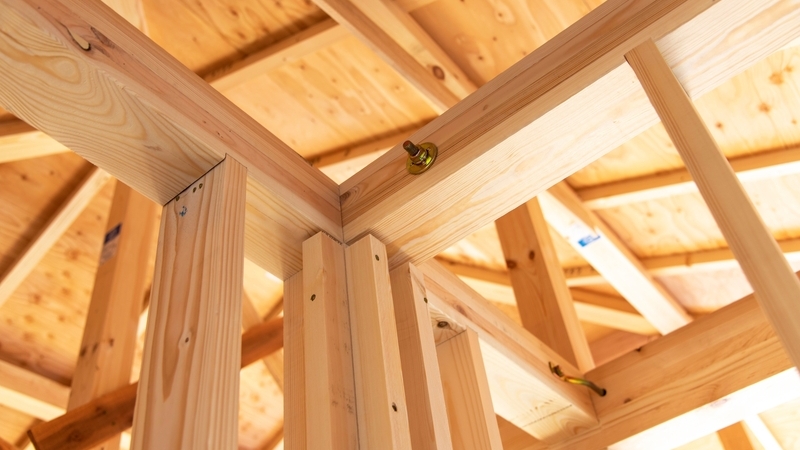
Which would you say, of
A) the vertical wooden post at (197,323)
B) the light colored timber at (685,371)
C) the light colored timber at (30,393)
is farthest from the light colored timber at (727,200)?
the light colored timber at (30,393)

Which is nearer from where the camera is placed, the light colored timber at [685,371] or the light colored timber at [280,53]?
the light colored timber at [685,371]

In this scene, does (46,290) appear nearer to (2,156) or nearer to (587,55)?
(2,156)

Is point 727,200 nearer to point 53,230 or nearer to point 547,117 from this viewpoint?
point 547,117

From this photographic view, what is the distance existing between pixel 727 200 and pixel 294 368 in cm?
67

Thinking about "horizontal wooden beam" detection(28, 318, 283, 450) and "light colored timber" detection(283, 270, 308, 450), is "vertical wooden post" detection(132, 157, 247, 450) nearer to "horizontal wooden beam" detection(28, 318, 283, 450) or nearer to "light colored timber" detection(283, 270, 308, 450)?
→ "light colored timber" detection(283, 270, 308, 450)

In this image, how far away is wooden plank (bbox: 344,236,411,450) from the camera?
1.01m

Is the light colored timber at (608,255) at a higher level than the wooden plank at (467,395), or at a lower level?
higher

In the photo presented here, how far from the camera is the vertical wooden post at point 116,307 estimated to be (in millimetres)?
2570

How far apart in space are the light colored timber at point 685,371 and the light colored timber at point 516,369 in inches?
2.3

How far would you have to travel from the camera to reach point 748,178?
302 cm

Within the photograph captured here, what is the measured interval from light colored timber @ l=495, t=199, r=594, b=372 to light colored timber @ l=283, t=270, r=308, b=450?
3.69 ft

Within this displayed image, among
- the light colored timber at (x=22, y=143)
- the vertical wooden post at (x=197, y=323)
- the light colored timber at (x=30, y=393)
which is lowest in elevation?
the vertical wooden post at (x=197, y=323)

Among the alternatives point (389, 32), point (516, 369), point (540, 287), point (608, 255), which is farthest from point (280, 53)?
point (516, 369)

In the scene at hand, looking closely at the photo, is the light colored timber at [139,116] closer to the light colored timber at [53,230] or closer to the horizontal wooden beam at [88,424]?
the horizontal wooden beam at [88,424]
